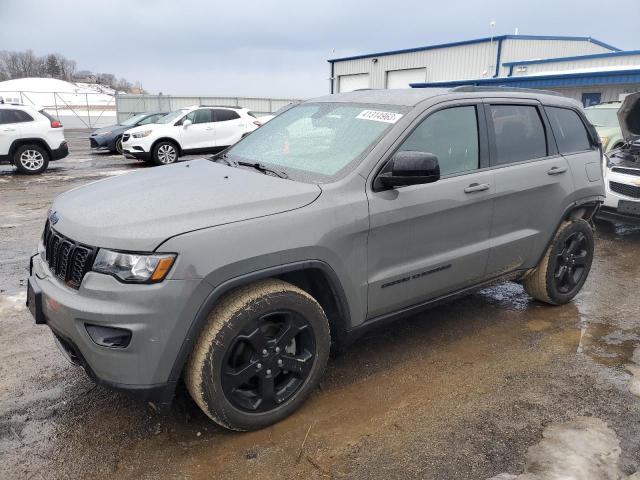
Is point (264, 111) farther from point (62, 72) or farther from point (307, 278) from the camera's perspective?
point (62, 72)

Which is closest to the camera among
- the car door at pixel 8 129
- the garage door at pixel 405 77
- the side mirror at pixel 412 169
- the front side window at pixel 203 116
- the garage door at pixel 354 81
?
the side mirror at pixel 412 169

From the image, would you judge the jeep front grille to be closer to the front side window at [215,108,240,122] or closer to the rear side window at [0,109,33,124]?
the rear side window at [0,109,33,124]

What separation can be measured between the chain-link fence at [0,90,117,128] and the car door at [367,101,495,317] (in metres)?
31.9

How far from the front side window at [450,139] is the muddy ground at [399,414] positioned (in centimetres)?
134

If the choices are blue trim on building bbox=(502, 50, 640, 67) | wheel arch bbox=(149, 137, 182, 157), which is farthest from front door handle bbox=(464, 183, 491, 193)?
blue trim on building bbox=(502, 50, 640, 67)

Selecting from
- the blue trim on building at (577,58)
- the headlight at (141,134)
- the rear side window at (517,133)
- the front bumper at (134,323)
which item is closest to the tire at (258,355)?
the front bumper at (134,323)

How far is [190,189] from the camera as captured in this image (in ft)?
9.05

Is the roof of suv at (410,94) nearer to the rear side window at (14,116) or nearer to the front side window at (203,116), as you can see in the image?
the rear side window at (14,116)

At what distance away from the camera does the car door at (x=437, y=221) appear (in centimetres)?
291

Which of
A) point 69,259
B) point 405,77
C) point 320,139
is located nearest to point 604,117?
point 320,139

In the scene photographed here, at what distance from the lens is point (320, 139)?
3268mm

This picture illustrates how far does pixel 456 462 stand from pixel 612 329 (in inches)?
92.1

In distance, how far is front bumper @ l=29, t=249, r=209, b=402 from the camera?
2189 millimetres

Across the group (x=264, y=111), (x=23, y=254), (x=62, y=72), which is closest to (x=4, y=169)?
(x=23, y=254)
